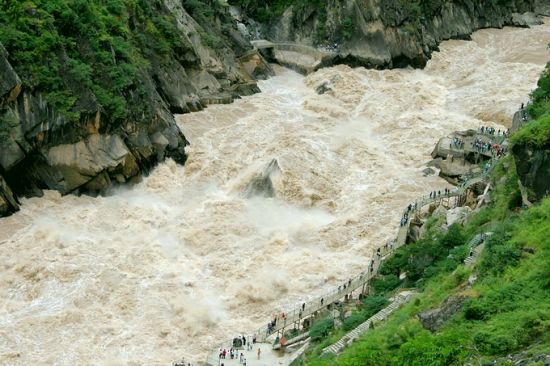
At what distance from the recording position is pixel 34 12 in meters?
53.2

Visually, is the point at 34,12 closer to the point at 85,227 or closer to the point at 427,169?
the point at 85,227

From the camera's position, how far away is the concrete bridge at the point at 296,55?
7894 cm

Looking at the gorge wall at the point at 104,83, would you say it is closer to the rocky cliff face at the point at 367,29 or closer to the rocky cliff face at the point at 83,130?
the rocky cliff face at the point at 83,130

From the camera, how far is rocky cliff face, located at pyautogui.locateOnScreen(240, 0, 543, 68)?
80938mm

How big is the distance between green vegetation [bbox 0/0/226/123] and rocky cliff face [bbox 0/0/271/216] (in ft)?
0.44

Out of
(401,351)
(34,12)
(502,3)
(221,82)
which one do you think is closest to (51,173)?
(34,12)

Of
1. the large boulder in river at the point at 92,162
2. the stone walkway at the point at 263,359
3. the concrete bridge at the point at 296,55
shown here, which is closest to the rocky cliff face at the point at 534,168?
the stone walkway at the point at 263,359

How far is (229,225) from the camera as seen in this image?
48250 millimetres

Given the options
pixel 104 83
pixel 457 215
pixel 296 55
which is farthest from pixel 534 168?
pixel 296 55

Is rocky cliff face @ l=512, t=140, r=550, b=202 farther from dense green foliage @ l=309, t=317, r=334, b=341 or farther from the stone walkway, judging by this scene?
the stone walkway

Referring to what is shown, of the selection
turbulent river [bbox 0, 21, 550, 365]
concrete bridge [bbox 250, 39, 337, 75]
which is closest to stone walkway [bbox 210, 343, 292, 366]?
turbulent river [bbox 0, 21, 550, 365]

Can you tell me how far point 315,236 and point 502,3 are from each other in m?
64.3

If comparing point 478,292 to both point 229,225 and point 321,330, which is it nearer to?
point 321,330

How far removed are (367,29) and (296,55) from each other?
8117mm
